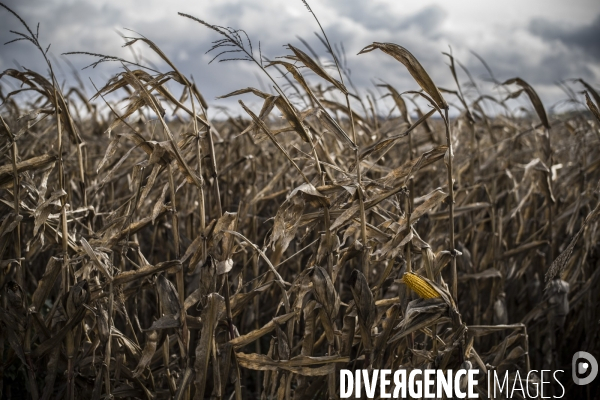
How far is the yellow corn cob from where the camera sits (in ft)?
4.70

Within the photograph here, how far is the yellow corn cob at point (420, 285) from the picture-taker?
1.43 meters

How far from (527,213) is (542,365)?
845 mm

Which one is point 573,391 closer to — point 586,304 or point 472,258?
point 586,304

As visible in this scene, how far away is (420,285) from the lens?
144 centimetres

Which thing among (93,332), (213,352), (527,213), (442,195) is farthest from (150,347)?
(527,213)

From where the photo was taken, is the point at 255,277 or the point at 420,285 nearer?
the point at 420,285

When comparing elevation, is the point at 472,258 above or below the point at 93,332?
above

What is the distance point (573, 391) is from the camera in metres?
2.37

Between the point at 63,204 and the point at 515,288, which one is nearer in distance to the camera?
the point at 63,204

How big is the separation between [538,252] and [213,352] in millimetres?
1847

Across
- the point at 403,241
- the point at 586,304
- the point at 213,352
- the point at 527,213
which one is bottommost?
the point at 213,352

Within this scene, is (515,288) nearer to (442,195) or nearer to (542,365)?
(542,365)

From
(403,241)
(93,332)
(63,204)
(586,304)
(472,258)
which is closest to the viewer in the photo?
(403,241)

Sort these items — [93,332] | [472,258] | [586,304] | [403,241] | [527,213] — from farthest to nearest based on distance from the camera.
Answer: [527,213] → [472,258] → [586,304] → [93,332] → [403,241]
